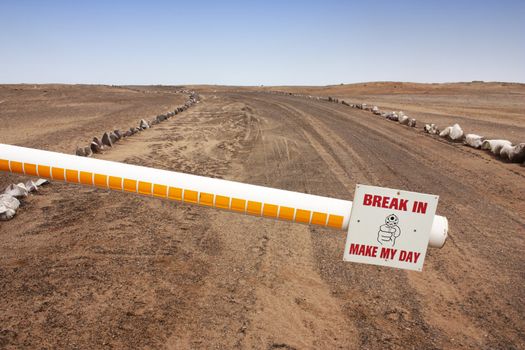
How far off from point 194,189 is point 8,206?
5.43 m

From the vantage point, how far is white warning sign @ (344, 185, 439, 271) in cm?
247

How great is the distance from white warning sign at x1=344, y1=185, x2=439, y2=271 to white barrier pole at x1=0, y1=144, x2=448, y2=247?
10cm

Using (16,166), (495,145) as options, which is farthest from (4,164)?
(495,145)

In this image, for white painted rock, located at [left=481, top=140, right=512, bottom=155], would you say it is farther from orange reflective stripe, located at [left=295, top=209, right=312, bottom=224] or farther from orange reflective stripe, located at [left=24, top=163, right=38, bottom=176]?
orange reflective stripe, located at [left=24, top=163, right=38, bottom=176]

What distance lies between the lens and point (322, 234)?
19.9 feet

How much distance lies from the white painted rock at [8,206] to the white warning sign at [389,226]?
6239 millimetres

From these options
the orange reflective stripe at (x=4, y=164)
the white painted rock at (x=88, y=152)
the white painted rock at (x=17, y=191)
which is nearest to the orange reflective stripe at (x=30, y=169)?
the orange reflective stripe at (x=4, y=164)

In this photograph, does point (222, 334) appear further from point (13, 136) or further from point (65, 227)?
point (13, 136)

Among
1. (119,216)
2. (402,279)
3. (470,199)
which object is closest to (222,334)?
(402,279)

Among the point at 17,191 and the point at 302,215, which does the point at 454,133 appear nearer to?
the point at 302,215

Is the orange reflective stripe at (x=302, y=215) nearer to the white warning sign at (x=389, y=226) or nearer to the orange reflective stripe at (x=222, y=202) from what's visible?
the white warning sign at (x=389, y=226)

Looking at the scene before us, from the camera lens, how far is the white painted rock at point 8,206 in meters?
6.10

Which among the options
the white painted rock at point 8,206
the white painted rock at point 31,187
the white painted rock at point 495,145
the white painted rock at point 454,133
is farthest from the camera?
the white painted rock at point 454,133

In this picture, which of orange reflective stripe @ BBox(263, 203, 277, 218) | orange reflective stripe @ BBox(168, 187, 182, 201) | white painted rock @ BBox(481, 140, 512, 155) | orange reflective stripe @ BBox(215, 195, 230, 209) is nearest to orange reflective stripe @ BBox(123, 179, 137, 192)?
orange reflective stripe @ BBox(168, 187, 182, 201)
